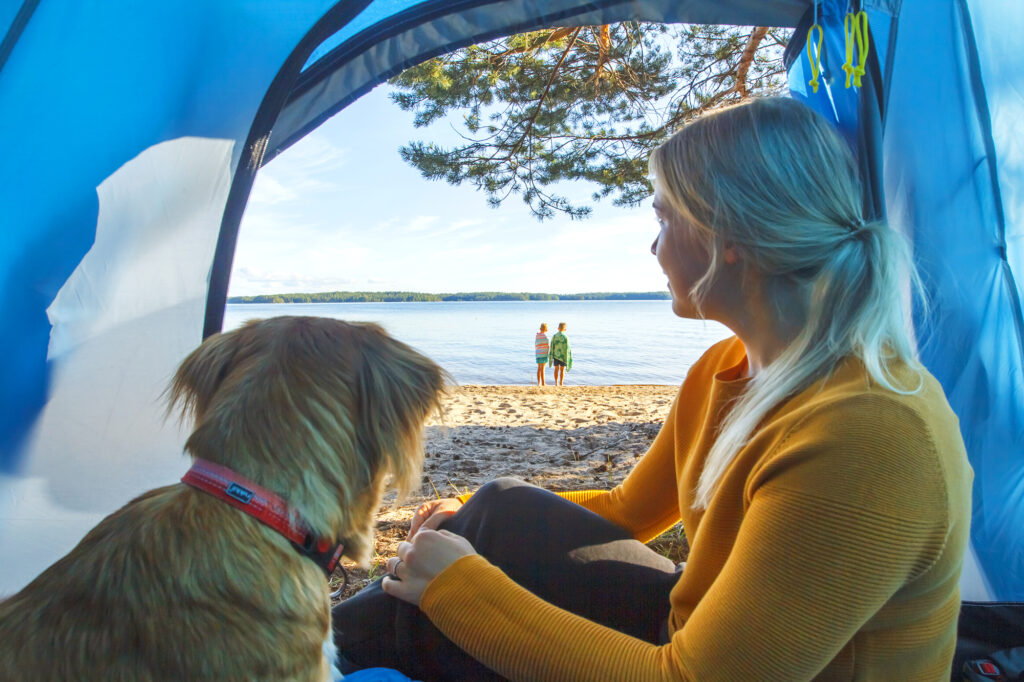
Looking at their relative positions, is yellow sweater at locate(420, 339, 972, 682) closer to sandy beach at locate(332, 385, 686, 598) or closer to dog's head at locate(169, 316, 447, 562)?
dog's head at locate(169, 316, 447, 562)

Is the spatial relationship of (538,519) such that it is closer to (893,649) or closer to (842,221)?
(893,649)

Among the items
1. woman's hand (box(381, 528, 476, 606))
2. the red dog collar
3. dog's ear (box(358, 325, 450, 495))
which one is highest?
dog's ear (box(358, 325, 450, 495))

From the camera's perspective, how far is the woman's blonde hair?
1.26 metres

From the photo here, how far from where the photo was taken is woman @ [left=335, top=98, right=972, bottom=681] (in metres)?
1.01

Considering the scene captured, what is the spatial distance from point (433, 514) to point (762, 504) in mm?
1200

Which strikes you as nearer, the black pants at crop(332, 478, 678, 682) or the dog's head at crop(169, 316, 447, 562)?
the dog's head at crop(169, 316, 447, 562)

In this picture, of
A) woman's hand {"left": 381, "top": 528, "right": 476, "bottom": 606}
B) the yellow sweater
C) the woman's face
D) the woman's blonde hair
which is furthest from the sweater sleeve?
the woman's face

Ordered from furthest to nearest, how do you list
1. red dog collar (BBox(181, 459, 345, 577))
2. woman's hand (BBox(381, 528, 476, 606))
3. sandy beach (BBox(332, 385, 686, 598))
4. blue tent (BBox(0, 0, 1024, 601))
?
sandy beach (BBox(332, 385, 686, 598))
blue tent (BBox(0, 0, 1024, 601))
woman's hand (BBox(381, 528, 476, 606))
red dog collar (BBox(181, 459, 345, 577))

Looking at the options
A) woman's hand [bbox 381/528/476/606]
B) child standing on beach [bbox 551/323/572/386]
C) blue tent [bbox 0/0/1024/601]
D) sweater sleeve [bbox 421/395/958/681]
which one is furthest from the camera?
child standing on beach [bbox 551/323/572/386]

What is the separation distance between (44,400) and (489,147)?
4717 millimetres

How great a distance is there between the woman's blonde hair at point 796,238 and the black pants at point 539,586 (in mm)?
449

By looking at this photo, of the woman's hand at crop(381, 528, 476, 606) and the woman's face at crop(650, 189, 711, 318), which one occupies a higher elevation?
the woman's face at crop(650, 189, 711, 318)

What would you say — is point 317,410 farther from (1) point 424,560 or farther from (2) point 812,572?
(2) point 812,572

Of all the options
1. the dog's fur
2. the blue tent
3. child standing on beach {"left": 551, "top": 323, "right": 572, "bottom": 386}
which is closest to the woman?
the dog's fur
